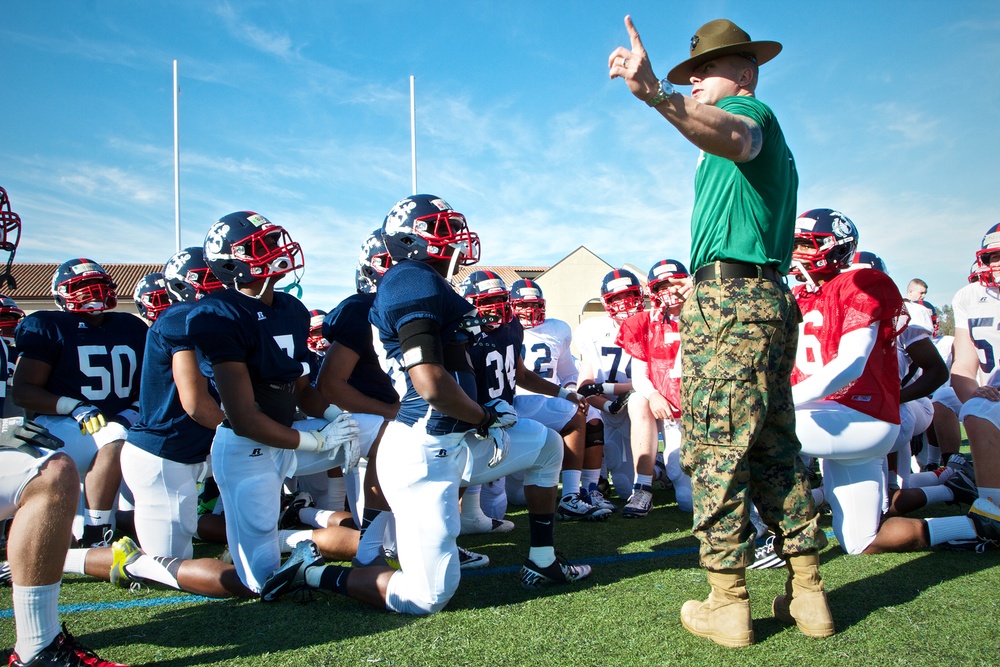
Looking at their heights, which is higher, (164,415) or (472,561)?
(164,415)

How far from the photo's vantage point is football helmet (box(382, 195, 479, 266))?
11.3ft

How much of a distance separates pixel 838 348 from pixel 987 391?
3.71ft

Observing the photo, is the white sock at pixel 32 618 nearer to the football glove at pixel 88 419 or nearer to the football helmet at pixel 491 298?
the football glove at pixel 88 419

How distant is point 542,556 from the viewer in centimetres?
359

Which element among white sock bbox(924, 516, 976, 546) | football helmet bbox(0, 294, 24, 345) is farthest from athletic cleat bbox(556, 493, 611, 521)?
football helmet bbox(0, 294, 24, 345)

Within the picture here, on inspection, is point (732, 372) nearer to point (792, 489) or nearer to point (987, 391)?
point (792, 489)

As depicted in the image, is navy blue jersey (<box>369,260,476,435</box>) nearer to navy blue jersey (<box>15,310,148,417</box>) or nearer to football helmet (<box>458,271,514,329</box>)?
football helmet (<box>458,271,514,329</box>)

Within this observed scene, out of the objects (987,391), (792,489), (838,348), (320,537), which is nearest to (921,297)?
(987,391)

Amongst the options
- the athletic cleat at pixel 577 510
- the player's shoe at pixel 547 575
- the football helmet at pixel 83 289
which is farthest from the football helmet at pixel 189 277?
the athletic cleat at pixel 577 510

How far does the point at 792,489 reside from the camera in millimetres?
2797

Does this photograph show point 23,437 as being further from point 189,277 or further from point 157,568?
point 189,277

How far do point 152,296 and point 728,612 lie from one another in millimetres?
5241

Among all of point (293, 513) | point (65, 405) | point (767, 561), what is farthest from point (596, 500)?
point (65, 405)

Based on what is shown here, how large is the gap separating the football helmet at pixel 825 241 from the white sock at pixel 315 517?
3548 mm
